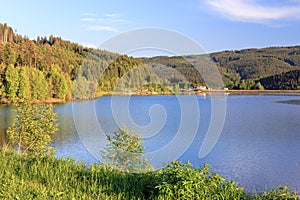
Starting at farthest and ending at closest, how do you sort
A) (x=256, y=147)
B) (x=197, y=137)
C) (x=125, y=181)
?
1. (x=197, y=137)
2. (x=256, y=147)
3. (x=125, y=181)

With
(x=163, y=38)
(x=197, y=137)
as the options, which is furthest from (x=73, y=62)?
(x=163, y=38)

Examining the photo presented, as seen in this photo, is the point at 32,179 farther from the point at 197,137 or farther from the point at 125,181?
the point at 197,137

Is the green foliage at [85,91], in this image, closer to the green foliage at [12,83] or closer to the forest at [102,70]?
the forest at [102,70]

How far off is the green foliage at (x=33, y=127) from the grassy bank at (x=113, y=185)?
7367 mm

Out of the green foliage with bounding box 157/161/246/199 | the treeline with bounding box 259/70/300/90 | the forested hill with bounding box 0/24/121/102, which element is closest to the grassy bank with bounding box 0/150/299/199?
the green foliage with bounding box 157/161/246/199

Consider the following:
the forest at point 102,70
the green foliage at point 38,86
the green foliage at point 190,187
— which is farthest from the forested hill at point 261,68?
the green foliage at point 190,187

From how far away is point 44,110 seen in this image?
14047 mm

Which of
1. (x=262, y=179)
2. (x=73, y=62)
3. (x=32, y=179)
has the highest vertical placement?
(x=73, y=62)

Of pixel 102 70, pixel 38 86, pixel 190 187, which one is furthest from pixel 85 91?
pixel 190 187

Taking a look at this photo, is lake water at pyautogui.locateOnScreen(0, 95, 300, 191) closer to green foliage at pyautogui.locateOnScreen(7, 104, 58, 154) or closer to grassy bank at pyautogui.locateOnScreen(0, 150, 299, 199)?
green foliage at pyautogui.locateOnScreen(7, 104, 58, 154)

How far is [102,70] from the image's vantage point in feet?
94.3

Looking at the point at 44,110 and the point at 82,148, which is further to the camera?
→ the point at 82,148

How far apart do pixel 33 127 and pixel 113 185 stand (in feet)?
29.8

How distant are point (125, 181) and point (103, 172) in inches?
31.3
